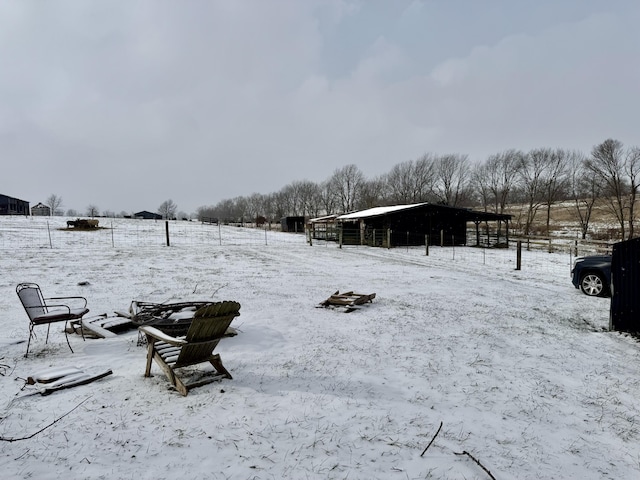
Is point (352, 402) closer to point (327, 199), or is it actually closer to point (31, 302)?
point (31, 302)

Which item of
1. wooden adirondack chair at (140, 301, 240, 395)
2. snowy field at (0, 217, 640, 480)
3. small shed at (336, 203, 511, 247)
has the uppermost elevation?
small shed at (336, 203, 511, 247)

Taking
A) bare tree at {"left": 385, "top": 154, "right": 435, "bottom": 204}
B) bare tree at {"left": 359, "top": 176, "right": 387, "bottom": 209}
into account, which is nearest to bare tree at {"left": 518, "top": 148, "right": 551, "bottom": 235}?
bare tree at {"left": 385, "top": 154, "right": 435, "bottom": 204}

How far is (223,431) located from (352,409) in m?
1.35

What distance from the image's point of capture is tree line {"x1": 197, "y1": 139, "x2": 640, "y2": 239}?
4044cm

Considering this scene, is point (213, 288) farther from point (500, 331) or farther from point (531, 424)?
point (531, 424)

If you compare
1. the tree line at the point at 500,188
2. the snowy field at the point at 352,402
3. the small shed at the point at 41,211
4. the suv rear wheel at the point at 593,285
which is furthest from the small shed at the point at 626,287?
the small shed at the point at 41,211

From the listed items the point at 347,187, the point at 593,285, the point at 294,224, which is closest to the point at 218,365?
the point at 593,285

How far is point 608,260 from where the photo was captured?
9438mm

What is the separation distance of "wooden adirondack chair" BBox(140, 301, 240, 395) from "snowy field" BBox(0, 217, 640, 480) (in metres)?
0.16

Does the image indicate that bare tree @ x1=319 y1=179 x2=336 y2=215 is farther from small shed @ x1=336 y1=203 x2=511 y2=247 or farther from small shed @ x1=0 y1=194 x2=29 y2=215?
small shed @ x1=0 y1=194 x2=29 y2=215

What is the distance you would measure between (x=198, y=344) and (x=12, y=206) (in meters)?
85.8

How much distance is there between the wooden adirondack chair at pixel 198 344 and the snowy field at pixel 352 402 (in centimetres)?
16

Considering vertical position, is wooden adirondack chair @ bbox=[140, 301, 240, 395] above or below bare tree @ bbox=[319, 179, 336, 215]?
below

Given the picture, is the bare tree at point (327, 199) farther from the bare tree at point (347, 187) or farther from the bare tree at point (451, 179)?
the bare tree at point (451, 179)
